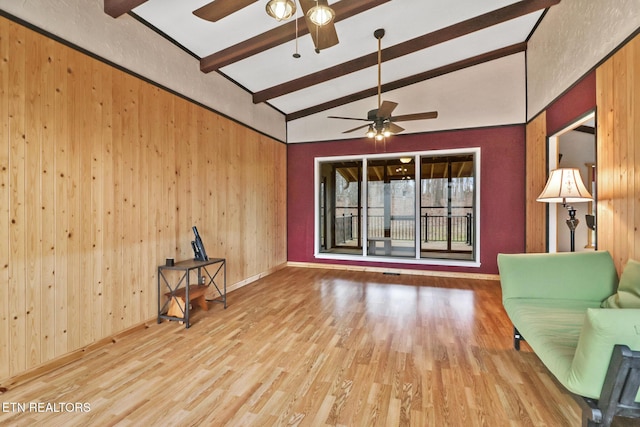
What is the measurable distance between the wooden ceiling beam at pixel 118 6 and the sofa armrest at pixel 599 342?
3.86m

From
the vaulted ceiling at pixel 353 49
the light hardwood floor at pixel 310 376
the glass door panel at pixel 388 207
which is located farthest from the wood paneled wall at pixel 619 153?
the glass door panel at pixel 388 207

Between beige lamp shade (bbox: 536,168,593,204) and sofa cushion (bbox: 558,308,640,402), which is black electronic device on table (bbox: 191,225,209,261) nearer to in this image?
sofa cushion (bbox: 558,308,640,402)

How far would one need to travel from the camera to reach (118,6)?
2.62 meters

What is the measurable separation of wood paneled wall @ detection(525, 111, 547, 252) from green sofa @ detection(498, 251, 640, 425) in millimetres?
2040

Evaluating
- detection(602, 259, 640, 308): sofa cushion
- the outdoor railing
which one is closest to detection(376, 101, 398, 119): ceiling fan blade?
detection(602, 259, 640, 308): sofa cushion

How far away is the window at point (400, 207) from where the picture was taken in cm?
547

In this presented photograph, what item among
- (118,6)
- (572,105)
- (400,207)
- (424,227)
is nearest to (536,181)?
(572,105)

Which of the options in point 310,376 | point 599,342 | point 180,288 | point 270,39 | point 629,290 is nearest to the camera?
point 599,342

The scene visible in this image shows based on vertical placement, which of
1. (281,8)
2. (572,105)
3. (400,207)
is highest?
(281,8)

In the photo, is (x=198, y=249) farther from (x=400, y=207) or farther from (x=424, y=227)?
(x=424, y=227)

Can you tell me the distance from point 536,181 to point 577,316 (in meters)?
3.07

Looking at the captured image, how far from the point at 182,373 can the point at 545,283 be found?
293 centimetres

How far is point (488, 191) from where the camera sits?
5.04 meters

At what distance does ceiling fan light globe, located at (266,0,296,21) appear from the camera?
1.86m
